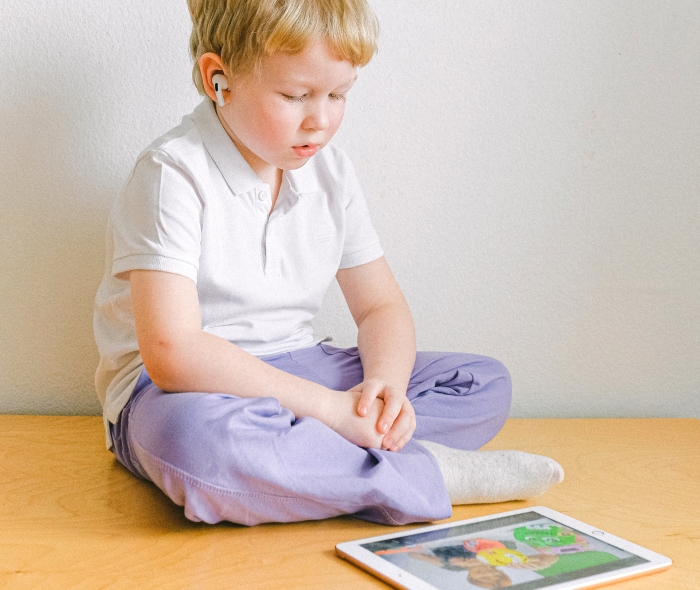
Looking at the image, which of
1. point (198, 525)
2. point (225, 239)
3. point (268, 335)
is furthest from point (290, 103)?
point (198, 525)

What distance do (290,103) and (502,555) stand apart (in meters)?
0.51

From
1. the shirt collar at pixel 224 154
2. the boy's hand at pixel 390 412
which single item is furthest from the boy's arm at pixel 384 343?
the shirt collar at pixel 224 154

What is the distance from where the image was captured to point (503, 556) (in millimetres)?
744

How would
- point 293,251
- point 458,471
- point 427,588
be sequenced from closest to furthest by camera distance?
point 427,588 < point 458,471 < point 293,251

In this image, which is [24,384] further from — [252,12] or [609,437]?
[609,437]

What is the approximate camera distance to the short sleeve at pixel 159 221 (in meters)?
0.88

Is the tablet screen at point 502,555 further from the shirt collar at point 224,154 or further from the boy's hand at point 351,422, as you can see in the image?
the shirt collar at point 224,154

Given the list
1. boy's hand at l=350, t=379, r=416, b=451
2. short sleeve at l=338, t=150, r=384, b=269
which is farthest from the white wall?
boy's hand at l=350, t=379, r=416, b=451

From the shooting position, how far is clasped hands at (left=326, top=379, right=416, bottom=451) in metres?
0.88

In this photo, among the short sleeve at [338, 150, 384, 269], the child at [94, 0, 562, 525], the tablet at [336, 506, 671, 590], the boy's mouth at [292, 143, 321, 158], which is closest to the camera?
the tablet at [336, 506, 671, 590]

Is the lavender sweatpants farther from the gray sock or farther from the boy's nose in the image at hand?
the boy's nose

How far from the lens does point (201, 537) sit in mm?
794

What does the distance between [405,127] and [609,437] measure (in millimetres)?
559

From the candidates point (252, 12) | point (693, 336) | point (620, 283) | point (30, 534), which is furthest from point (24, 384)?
point (693, 336)
